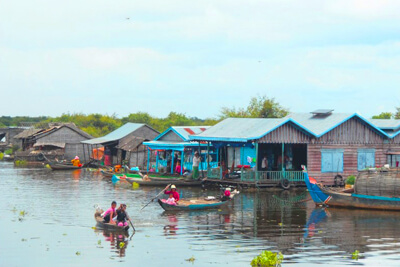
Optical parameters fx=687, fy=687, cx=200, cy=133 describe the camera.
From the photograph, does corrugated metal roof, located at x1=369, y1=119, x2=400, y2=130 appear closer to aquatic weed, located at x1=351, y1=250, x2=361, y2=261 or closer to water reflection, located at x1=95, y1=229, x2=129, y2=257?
aquatic weed, located at x1=351, y1=250, x2=361, y2=261

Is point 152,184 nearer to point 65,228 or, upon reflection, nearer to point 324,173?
point 324,173

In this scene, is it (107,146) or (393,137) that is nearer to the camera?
(393,137)

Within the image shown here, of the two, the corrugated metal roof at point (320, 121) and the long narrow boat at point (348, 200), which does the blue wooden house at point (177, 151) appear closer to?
the corrugated metal roof at point (320, 121)

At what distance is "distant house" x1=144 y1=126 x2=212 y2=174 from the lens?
1591 inches

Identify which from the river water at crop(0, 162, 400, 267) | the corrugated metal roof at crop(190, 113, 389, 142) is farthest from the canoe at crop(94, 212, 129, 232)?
the corrugated metal roof at crop(190, 113, 389, 142)

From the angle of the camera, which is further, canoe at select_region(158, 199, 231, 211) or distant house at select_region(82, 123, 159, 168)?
distant house at select_region(82, 123, 159, 168)

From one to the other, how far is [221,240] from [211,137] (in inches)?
637

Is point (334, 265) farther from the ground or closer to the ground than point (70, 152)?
closer to the ground

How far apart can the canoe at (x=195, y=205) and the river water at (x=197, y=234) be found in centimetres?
35

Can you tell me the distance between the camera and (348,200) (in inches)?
1058

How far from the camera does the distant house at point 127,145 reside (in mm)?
47750

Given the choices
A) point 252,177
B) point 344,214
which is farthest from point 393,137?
point 344,214

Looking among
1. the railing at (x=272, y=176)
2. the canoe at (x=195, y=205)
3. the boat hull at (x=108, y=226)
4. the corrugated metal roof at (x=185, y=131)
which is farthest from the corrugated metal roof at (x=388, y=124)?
the boat hull at (x=108, y=226)

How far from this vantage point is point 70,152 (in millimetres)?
60000
